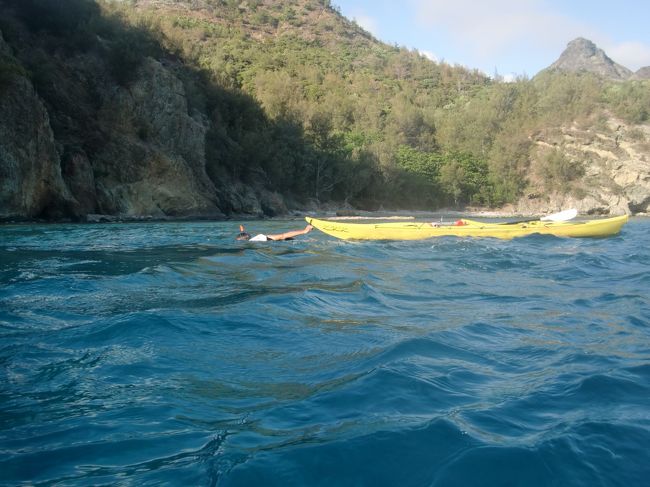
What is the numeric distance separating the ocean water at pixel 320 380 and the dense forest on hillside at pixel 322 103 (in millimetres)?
15796

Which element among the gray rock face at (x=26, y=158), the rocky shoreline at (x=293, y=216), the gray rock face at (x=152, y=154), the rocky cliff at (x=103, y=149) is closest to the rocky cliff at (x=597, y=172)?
the rocky shoreline at (x=293, y=216)

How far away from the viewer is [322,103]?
150 ft

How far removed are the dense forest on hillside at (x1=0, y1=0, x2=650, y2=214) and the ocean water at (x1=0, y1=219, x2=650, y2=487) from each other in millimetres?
15796

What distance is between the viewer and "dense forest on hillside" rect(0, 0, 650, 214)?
2439 cm

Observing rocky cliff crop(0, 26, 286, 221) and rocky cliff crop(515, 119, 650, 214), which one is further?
rocky cliff crop(515, 119, 650, 214)

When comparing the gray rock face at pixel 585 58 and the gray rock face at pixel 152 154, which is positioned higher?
the gray rock face at pixel 585 58

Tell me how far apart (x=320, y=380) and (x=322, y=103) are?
43969mm

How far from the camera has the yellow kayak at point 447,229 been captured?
43.9 feet

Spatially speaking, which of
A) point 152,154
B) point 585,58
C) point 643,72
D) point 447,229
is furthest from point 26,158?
point 585,58

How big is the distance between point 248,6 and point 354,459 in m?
77.9

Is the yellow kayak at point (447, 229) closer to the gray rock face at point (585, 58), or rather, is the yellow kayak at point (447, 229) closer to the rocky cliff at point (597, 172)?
the rocky cliff at point (597, 172)

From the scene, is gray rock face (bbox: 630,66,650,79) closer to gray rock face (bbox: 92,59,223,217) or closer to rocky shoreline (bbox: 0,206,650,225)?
rocky shoreline (bbox: 0,206,650,225)

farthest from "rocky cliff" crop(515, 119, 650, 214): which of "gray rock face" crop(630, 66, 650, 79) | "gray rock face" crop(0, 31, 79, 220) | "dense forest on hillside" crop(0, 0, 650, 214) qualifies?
"gray rock face" crop(630, 66, 650, 79)

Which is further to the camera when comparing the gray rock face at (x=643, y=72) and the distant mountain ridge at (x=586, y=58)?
the distant mountain ridge at (x=586, y=58)
